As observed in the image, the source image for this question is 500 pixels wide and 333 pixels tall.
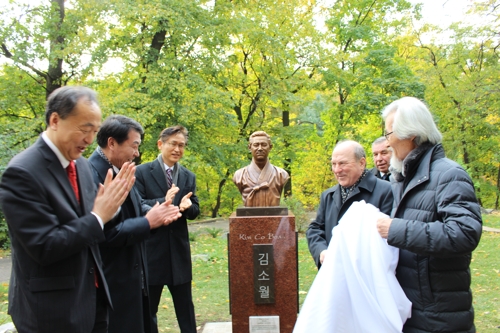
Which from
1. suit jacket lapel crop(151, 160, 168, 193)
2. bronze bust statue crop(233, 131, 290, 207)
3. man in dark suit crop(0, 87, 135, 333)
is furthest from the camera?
bronze bust statue crop(233, 131, 290, 207)

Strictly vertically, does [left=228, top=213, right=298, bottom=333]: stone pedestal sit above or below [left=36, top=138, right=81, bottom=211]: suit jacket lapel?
below

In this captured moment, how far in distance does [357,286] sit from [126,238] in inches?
58.3

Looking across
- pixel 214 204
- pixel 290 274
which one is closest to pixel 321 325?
pixel 290 274

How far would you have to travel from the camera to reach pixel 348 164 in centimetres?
327

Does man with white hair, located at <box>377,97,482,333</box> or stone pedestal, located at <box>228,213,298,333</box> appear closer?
man with white hair, located at <box>377,97,482,333</box>

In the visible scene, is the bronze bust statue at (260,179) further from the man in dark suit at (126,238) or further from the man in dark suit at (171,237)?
the man in dark suit at (126,238)

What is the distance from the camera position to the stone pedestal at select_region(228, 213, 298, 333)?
14.0 feet

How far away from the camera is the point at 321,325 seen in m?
2.24

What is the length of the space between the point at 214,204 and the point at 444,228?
59.3ft

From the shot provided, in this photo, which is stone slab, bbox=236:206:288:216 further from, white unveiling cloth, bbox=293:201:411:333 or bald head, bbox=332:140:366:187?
white unveiling cloth, bbox=293:201:411:333

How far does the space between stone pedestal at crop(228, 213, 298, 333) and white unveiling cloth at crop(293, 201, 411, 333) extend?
1960mm

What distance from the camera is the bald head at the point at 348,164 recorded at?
3.27 m

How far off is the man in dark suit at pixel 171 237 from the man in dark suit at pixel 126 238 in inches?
27.0


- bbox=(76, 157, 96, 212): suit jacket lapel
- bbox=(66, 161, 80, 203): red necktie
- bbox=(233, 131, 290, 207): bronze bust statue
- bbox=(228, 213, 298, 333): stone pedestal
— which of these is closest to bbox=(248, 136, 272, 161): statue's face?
bbox=(233, 131, 290, 207): bronze bust statue
